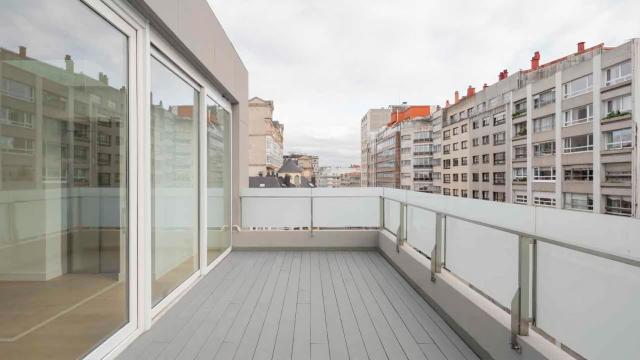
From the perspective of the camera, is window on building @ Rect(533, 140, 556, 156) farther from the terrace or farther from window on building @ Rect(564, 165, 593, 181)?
the terrace

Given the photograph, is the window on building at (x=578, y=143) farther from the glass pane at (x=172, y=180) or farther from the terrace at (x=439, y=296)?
the glass pane at (x=172, y=180)

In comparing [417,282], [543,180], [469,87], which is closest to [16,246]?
[417,282]

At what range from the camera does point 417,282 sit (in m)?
3.40

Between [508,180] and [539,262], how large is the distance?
49448 millimetres

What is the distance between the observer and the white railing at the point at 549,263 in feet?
4.42

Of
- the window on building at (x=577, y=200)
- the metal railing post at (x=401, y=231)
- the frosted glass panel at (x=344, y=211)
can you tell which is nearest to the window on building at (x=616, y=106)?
the window on building at (x=577, y=200)

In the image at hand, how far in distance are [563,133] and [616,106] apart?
10.1 metres

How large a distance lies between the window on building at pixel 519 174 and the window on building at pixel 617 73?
27939 millimetres

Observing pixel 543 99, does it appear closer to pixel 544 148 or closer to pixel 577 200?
pixel 544 148

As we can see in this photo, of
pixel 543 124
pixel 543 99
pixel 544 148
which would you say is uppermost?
pixel 543 99

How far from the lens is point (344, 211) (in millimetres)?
5641

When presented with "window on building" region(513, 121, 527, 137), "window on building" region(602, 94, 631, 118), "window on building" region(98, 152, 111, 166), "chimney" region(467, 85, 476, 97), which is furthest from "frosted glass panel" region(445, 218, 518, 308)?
"chimney" region(467, 85, 476, 97)

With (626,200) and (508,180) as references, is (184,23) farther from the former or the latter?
(508,180)

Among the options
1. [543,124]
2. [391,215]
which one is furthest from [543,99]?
[391,215]
